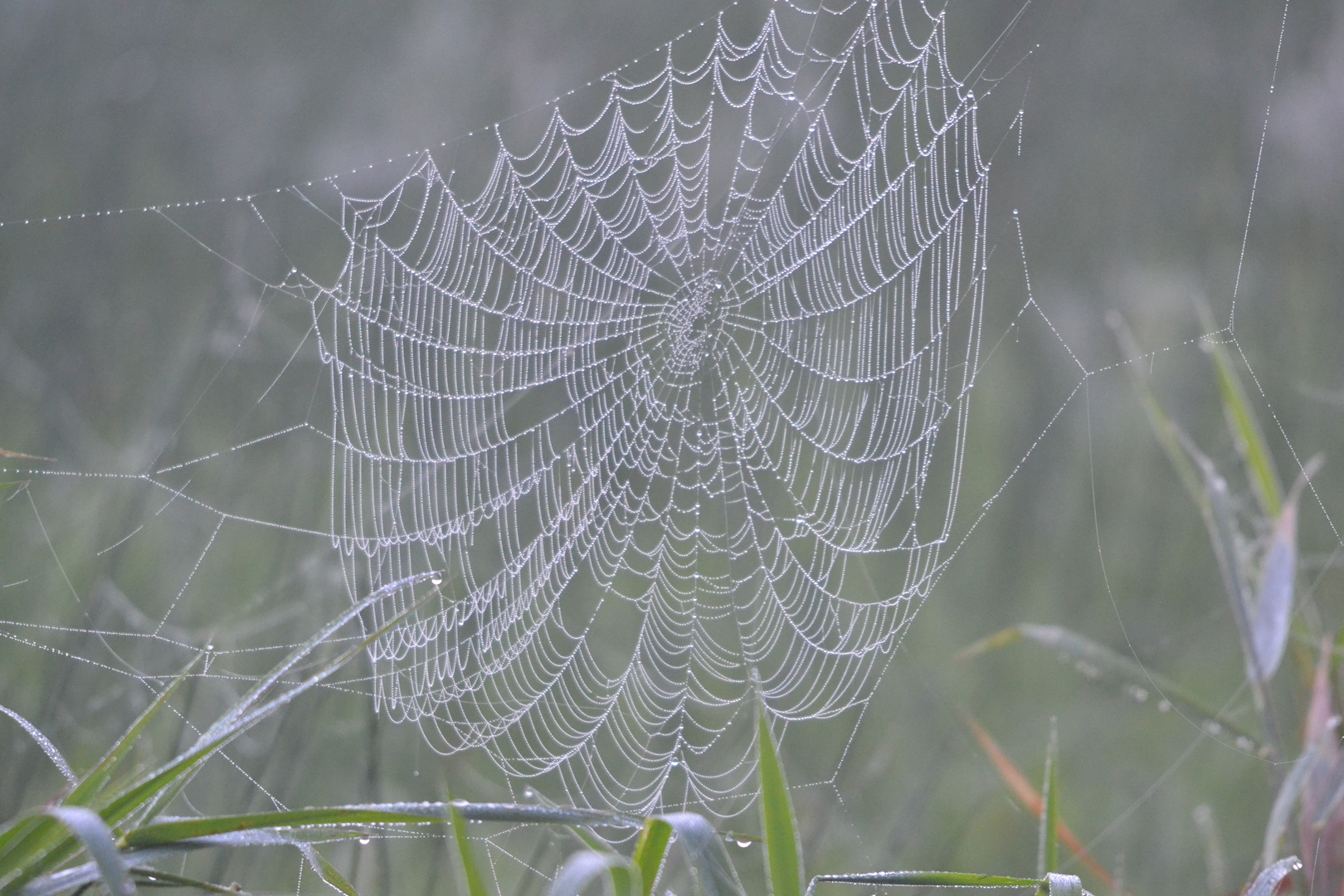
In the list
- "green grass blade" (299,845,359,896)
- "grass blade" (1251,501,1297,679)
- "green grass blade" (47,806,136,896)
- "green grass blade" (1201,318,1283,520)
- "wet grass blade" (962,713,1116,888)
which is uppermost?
"green grass blade" (1201,318,1283,520)

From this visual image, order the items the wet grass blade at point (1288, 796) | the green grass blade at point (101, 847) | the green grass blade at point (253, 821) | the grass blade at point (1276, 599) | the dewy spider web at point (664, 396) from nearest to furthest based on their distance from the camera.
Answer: the green grass blade at point (101, 847)
the green grass blade at point (253, 821)
the wet grass blade at point (1288, 796)
the grass blade at point (1276, 599)
the dewy spider web at point (664, 396)

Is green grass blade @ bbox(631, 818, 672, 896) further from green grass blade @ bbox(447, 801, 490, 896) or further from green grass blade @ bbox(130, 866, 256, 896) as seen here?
green grass blade @ bbox(130, 866, 256, 896)

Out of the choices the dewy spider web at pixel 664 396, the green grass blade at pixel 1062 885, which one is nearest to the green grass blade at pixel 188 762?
the green grass blade at pixel 1062 885

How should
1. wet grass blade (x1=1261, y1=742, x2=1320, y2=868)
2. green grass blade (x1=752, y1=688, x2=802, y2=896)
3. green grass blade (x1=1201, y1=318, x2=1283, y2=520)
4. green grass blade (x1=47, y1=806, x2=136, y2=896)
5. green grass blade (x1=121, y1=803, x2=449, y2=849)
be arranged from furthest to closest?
green grass blade (x1=1201, y1=318, x2=1283, y2=520) → wet grass blade (x1=1261, y1=742, x2=1320, y2=868) → green grass blade (x1=752, y1=688, x2=802, y2=896) → green grass blade (x1=121, y1=803, x2=449, y2=849) → green grass blade (x1=47, y1=806, x2=136, y2=896)

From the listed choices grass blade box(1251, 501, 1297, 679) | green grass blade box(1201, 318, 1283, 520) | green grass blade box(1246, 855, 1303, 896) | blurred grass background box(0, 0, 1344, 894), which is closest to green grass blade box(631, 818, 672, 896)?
green grass blade box(1246, 855, 1303, 896)

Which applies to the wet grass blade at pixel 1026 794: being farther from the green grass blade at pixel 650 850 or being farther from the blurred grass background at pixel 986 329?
the blurred grass background at pixel 986 329

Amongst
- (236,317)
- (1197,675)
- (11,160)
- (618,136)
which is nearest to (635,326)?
(618,136)

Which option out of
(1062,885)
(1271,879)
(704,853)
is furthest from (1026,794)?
(704,853)

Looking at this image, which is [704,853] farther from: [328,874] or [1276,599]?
[1276,599]
